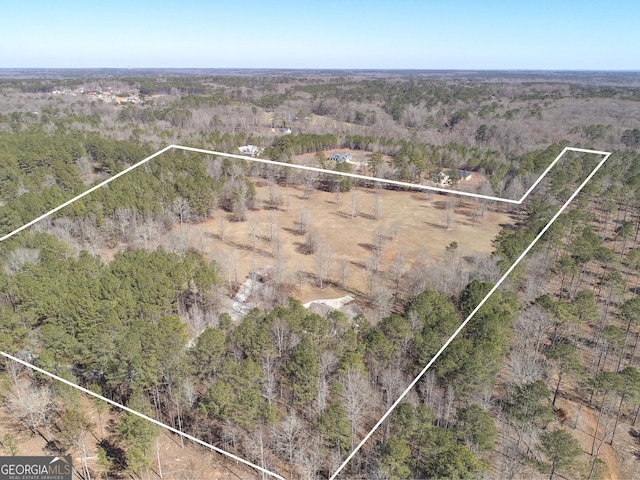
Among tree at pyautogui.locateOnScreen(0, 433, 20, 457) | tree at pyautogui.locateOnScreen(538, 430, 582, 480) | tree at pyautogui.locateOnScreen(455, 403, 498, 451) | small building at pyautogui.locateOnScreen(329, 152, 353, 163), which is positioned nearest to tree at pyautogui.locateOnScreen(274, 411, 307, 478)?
tree at pyautogui.locateOnScreen(455, 403, 498, 451)

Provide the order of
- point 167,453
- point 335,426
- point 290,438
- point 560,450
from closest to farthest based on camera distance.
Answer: point 335,426, point 290,438, point 560,450, point 167,453

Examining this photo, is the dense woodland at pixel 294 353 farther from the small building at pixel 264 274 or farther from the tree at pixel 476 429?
the small building at pixel 264 274

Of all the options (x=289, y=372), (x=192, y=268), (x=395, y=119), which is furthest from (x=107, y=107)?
(x=289, y=372)

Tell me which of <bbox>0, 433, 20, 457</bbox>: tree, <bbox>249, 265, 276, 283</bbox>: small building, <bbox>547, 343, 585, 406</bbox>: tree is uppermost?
<bbox>249, 265, 276, 283</bbox>: small building

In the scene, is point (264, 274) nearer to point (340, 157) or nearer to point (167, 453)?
point (167, 453)

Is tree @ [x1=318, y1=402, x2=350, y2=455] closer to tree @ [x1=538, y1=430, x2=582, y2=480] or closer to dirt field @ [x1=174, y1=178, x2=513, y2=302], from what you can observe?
dirt field @ [x1=174, y1=178, x2=513, y2=302]

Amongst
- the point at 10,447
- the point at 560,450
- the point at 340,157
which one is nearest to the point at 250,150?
the point at 340,157

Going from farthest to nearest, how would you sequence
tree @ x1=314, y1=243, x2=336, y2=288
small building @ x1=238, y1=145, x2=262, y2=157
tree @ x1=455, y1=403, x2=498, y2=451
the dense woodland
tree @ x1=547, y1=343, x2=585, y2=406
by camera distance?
small building @ x1=238, y1=145, x2=262, y2=157 → tree @ x1=547, y1=343, x2=585, y2=406 → tree @ x1=314, y1=243, x2=336, y2=288 → tree @ x1=455, y1=403, x2=498, y2=451 → the dense woodland

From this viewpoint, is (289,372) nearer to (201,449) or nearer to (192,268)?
(201,449)
